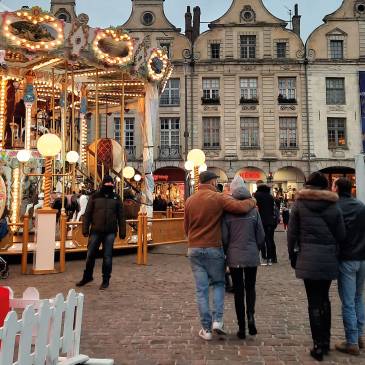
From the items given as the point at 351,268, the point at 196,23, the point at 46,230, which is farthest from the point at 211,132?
the point at 351,268

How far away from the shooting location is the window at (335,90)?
1214 inches

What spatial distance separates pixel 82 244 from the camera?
10.7m

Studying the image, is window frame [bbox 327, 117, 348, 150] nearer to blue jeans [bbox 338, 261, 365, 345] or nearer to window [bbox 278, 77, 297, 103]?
window [bbox 278, 77, 297, 103]

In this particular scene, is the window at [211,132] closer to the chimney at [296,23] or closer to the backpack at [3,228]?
the chimney at [296,23]

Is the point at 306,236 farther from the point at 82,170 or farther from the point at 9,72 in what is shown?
the point at 82,170

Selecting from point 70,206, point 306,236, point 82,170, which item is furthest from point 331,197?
point 82,170

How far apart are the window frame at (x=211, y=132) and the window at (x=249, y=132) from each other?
1588mm

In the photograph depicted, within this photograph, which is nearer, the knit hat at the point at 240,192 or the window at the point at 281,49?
the knit hat at the point at 240,192

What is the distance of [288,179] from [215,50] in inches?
391

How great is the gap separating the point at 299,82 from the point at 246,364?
94.6ft

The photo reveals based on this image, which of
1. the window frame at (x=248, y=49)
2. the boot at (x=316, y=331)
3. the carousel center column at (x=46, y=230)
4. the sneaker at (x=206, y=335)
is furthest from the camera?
the window frame at (x=248, y=49)

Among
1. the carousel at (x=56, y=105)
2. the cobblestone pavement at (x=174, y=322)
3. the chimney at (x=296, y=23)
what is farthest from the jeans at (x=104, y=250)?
the chimney at (x=296, y=23)

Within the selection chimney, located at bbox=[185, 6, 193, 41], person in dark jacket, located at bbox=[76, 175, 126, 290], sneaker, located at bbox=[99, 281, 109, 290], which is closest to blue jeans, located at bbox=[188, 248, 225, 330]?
person in dark jacket, located at bbox=[76, 175, 126, 290]

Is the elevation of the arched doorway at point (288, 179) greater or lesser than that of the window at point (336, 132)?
lesser
